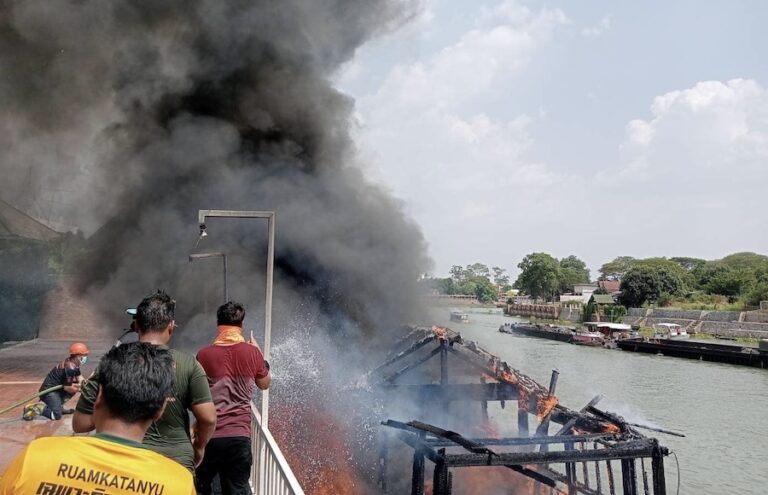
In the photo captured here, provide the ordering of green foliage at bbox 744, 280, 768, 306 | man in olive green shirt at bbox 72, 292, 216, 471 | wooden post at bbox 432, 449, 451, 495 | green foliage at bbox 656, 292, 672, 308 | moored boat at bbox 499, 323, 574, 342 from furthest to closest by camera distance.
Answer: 1. green foliage at bbox 656, 292, 672, 308
2. moored boat at bbox 499, 323, 574, 342
3. green foliage at bbox 744, 280, 768, 306
4. wooden post at bbox 432, 449, 451, 495
5. man in olive green shirt at bbox 72, 292, 216, 471

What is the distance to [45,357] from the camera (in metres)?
15.6

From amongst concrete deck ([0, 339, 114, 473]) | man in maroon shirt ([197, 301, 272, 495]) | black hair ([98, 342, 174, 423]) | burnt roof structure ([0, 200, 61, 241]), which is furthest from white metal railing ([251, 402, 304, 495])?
burnt roof structure ([0, 200, 61, 241])

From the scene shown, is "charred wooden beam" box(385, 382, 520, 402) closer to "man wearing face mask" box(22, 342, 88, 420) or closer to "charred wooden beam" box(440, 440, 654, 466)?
"charred wooden beam" box(440, 440, 654, 466)

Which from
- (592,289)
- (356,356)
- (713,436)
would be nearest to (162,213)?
(356,356)

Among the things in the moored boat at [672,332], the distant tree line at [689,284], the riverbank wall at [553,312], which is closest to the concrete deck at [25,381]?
the moored boat at [672,332]

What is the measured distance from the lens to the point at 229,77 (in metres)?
15.0

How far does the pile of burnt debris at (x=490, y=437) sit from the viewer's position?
3.59 meters

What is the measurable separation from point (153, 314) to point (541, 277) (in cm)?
9447

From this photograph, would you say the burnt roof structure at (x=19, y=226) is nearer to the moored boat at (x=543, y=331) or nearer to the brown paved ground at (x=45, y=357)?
the brown paved ground at (x=45, y=357)

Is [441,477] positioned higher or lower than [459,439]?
lower

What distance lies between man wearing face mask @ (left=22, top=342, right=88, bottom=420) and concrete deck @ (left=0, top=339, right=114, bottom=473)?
0.15 metres

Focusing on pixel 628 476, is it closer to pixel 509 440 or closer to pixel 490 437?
pixel 509 440

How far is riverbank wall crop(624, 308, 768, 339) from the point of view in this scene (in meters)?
40.1

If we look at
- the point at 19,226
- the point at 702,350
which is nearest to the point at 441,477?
the point at 19,226
